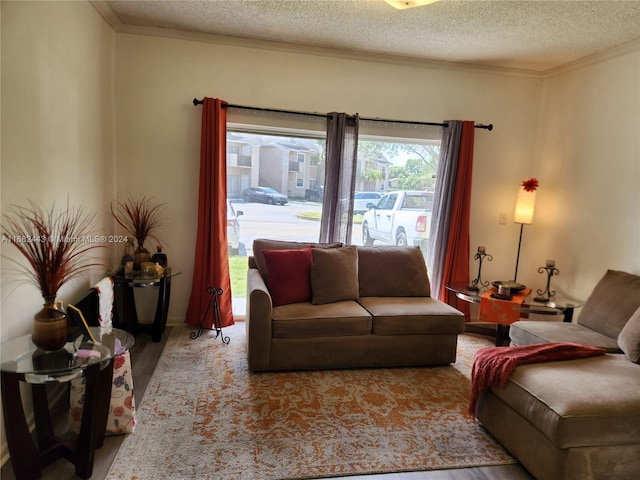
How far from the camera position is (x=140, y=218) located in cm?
358

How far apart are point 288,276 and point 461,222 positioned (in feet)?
6.50

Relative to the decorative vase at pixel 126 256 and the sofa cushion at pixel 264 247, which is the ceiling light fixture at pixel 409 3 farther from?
the decorative vase at pixel 126 256

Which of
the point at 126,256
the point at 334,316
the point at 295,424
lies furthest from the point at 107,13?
the point at 295,424

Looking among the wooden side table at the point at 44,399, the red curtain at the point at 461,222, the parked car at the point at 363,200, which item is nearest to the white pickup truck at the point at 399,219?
the parked car at the point at 363,200

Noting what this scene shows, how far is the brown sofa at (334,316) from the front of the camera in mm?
2865

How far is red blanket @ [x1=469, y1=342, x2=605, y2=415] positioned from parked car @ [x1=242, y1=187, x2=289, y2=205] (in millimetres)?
2363

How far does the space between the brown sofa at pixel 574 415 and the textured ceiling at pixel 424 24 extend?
84.1 inches

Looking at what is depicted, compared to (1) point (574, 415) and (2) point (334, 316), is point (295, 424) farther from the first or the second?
(1) point (574, 415)

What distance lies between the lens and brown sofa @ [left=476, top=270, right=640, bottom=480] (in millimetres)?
1777

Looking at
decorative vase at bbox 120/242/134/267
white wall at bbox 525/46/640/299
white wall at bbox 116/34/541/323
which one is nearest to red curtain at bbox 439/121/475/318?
white wall at bbox 116/34/541/323

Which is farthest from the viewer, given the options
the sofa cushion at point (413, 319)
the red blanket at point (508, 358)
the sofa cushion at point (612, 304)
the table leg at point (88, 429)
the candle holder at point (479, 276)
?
the candle holder at point (479, 276)

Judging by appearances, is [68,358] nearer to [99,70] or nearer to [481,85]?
[99,70]

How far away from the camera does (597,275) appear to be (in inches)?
136

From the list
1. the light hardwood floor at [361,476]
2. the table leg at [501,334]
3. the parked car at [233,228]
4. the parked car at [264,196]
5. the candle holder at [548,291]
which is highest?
the parked car at [264,196]
